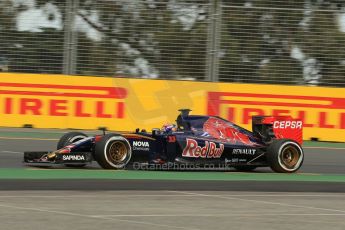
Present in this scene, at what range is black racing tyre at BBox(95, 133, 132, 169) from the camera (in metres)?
12.1

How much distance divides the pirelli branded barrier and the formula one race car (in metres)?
5.79

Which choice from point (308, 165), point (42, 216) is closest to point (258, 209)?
point (42, 216)

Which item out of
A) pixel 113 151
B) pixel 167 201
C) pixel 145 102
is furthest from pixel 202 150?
pixel 145 102

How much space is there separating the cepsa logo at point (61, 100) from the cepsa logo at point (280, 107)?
2469mm

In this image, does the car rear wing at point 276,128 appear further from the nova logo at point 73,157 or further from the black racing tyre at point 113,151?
the nova logo at point 73,157

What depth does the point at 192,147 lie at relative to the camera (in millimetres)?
12852

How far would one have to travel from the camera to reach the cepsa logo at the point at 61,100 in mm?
19281

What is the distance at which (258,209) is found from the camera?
910cm

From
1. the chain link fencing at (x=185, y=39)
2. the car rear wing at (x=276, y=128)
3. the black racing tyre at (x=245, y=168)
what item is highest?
the chain link fencing at (x=185, y=39)

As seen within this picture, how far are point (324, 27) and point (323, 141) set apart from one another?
303 centimetres

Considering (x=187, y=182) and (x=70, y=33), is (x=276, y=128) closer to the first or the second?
(x=187, y=182)

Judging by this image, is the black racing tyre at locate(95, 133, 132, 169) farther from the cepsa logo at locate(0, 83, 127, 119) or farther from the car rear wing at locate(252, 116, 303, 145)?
the cepsa logo at locate(0, 83, 127, 119)

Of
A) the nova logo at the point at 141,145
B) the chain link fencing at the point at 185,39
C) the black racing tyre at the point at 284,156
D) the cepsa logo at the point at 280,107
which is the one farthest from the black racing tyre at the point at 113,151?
the chain link fencing at the point at 185,39

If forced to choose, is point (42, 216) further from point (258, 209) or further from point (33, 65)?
point (33, 65)
